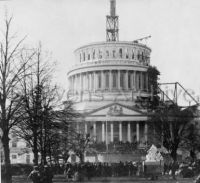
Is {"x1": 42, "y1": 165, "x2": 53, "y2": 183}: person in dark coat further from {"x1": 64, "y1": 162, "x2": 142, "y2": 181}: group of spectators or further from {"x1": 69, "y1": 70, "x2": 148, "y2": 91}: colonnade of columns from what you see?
{"x1": 69, "y1": 70, "x2": 148, "y2": 91}: colonnade of columns

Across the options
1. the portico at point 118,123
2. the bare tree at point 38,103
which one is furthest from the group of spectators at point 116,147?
the bare tree at point 38,103

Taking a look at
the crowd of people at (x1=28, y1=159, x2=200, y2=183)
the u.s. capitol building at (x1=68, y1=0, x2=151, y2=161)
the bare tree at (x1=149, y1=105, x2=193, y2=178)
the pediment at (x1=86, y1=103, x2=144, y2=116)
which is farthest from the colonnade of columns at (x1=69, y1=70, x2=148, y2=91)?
the crowd of people at (x1=28, y1=159, x2=200, y2=183)

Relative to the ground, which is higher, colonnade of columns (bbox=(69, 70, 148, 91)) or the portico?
colonnade of columns (bbox=(69, 70, 148, 91))

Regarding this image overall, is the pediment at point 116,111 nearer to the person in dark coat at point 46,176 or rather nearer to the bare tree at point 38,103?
the bare tree at point 38,103

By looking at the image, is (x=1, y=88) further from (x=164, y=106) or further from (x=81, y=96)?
(x=81, y=96)

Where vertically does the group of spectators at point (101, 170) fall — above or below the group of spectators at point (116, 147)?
below

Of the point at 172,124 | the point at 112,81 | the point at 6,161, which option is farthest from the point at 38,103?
the point at 112,81
